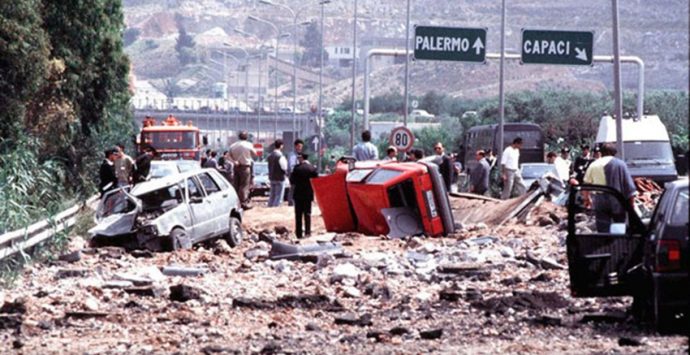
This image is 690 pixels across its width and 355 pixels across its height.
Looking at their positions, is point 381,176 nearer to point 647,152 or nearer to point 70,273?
point 70,273

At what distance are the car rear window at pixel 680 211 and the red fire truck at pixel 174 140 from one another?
57570mm

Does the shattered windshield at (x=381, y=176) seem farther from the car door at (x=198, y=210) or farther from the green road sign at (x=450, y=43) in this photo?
the green road sign at (x=450, y=43)

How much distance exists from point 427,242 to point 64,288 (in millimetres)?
8549

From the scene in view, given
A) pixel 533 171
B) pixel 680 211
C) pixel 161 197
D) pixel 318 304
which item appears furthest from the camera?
pixel 533 171

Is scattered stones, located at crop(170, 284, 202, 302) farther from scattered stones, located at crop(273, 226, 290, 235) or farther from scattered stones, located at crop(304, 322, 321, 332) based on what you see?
scattered stones, located at crop(273, 226, 290, 235)

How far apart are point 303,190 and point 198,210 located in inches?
137

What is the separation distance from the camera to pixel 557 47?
156 feet

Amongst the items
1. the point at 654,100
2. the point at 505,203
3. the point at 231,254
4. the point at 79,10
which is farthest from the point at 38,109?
the point at 654,100

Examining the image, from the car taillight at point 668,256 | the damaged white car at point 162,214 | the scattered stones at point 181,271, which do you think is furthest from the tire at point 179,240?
the car taillight at point 668,256

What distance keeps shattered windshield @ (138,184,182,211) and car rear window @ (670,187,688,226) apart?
44.0ft

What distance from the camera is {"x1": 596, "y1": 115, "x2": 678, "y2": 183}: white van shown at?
140 feet

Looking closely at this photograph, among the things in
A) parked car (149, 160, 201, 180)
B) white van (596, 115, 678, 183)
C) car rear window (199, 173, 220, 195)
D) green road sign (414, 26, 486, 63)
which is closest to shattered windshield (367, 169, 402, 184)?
car rear window (199, 173, 220, 195)

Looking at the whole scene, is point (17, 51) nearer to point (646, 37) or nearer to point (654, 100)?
point (654, 100)

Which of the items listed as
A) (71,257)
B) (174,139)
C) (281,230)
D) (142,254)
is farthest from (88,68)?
(174,139)
